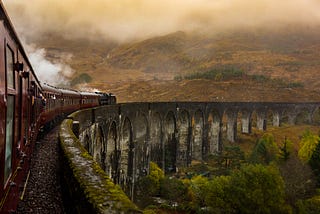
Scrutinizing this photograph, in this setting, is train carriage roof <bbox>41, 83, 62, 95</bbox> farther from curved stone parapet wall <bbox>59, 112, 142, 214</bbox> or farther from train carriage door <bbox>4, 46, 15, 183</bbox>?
train carriage door <bbox>4, 46, 15, 183</bbox>

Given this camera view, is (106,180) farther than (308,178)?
No

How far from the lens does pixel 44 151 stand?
8953 mm

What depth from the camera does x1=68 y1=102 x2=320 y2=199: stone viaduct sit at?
16.1 m

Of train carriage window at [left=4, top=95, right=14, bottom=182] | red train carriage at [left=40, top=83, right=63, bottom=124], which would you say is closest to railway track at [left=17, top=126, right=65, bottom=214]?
train carriage window at [left=4, top=95, right=14, bottom=182]

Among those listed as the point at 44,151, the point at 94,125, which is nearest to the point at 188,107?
the point at 94,125

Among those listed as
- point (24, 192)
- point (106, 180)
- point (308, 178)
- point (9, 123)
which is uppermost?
point (9, 123)

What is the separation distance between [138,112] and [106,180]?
2096cm

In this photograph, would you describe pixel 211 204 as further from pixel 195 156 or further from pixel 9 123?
pixel 9 123

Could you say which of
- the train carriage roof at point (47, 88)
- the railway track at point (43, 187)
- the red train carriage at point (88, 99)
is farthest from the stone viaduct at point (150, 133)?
the red train carriage at point (88, 99)

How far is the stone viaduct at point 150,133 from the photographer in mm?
16134

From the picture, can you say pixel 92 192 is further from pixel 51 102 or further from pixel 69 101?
pixel 69 101

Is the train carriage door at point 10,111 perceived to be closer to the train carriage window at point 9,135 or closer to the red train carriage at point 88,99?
the train carriage window at point 9,135

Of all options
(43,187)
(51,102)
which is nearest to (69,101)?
(51,102)

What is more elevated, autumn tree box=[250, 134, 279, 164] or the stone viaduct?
the stone viaduct
